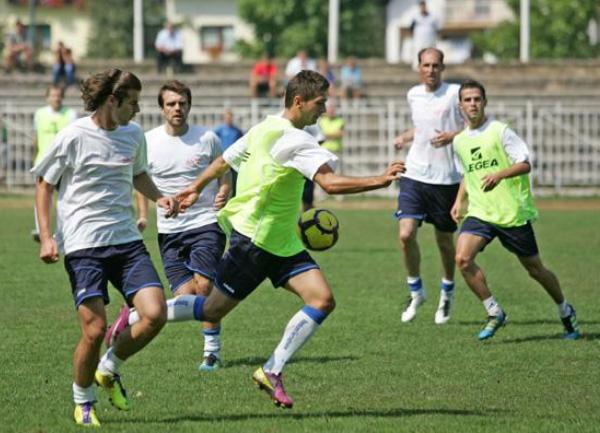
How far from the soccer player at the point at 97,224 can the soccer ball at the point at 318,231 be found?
1088mm

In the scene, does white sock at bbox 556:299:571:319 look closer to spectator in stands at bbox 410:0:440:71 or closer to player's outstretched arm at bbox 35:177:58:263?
player's outstretched arm at bbox 35:177:58:263

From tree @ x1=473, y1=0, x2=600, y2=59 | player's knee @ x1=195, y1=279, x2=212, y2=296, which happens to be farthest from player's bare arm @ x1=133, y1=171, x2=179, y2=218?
tree @ x1=473, y1=0, x2=600, y2=59

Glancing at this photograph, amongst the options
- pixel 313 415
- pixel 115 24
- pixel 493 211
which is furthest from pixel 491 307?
pixel 115 24

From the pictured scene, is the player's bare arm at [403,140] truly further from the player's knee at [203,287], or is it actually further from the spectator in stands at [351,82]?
the spectator in stands at [351,82]

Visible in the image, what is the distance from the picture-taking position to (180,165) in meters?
10.7

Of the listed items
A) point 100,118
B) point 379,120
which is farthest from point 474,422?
point 379,120

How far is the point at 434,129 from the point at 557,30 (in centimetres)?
5286

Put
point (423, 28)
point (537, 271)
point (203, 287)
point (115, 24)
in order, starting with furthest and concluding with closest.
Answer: point (115, 24) → point (423, 28) → point (537, 271) → point (203, 287)

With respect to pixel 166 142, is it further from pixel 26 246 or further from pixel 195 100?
pixel 195 100

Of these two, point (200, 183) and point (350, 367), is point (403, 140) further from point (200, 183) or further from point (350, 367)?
point (200, 183)

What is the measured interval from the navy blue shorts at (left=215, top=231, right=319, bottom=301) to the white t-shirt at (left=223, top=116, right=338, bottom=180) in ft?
1.94

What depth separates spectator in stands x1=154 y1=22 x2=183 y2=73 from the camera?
125ft

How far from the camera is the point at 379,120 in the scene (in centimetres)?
3222

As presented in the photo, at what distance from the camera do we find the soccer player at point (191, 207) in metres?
10.3
